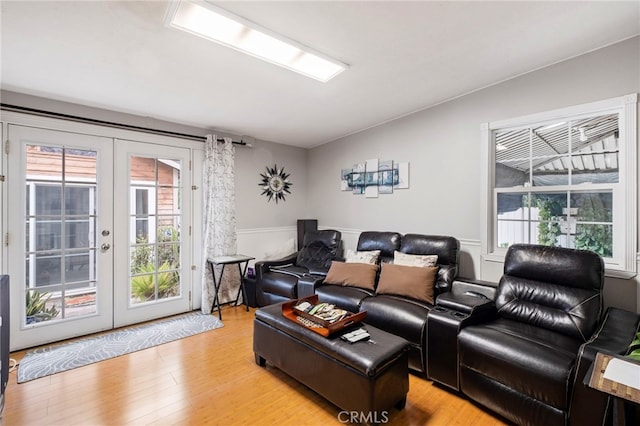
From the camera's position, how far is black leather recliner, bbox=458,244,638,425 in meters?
1.58

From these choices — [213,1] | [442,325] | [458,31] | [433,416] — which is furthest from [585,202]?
[213,1]

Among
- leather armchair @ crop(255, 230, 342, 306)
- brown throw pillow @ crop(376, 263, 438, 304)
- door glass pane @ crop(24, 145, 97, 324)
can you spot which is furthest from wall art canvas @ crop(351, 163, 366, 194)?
door glass pane @ crop(24, 145, 97, 324)

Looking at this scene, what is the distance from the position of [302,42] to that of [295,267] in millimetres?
2814

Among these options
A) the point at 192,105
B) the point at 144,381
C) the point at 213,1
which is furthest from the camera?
the point at 192,105

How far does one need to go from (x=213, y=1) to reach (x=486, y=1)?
5.10ft

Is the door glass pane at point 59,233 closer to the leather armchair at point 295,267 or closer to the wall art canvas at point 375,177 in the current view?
the leather armchair at point 295,267

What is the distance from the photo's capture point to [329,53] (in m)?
2.18

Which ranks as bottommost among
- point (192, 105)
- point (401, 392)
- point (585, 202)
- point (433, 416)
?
point (433, 416)

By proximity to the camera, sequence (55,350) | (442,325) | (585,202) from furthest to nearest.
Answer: (55,350) < (585,202) < (442,325)

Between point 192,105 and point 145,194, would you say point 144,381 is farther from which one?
point 192,105

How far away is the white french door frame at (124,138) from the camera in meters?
2.65

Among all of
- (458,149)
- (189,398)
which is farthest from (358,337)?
(458,149)

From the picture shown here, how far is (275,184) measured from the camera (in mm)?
4684

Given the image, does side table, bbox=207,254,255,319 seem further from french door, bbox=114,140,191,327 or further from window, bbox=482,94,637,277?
window, bbox=482,94,637,277
